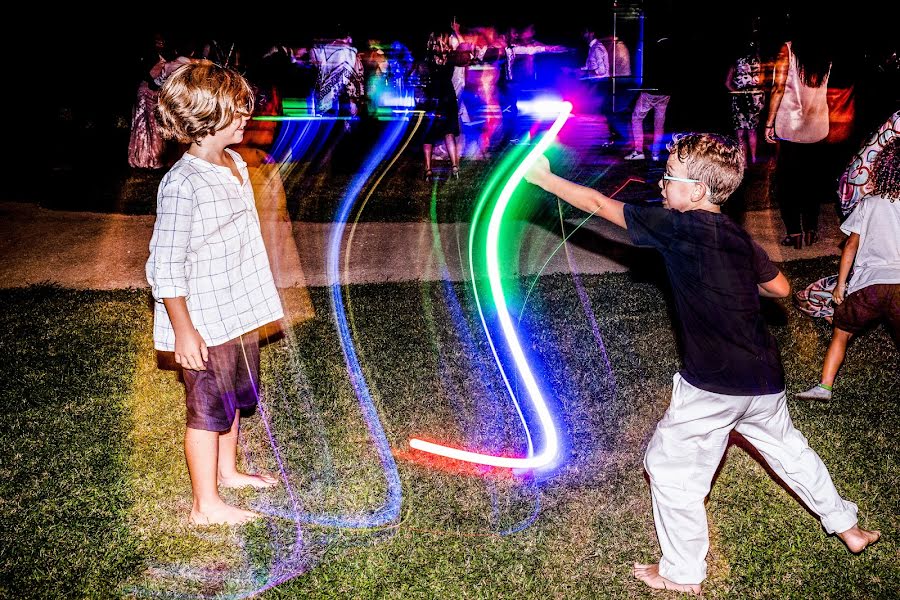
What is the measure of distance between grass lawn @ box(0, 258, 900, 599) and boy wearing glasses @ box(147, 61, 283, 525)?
0.48 metres

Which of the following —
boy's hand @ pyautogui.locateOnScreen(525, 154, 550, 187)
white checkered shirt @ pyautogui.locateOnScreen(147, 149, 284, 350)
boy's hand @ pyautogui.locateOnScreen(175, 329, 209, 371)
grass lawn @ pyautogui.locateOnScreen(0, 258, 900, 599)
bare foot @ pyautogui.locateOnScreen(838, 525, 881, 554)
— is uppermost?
boy's hand @ pyautogui.locateOnScreen(525, 154, 550, 187)

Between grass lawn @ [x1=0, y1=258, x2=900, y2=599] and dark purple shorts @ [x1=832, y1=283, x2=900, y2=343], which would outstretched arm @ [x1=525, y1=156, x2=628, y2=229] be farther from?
dark purple shorts @ [x1=832, y1=283, x2=900, y2=343]

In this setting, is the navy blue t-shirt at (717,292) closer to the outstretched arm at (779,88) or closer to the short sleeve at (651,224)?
the short sleeve at (651,224)

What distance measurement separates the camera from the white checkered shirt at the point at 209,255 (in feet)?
10.1

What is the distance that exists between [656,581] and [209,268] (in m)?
2.57

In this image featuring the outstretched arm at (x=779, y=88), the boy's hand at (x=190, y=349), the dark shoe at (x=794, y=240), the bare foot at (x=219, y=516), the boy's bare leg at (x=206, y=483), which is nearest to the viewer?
the boy's hand at (x=190, y=349)

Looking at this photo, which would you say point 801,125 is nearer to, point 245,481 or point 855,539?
point 855,539

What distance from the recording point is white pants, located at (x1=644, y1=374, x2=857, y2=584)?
3.03 metres

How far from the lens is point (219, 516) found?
375 cm

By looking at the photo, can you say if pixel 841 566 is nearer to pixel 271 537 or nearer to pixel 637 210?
pixel 637 210

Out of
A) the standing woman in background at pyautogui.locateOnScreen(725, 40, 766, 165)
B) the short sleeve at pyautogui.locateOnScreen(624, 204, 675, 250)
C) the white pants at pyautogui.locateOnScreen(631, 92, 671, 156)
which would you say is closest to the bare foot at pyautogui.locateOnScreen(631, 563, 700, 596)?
the short sleeve at pyautogui.locateOnScreen(624, 204, 675, 250)

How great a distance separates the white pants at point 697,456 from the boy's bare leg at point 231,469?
2.25 metres

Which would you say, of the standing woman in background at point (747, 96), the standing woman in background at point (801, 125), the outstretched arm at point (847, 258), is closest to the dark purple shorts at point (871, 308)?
the outstretched arm at point (847, 258)

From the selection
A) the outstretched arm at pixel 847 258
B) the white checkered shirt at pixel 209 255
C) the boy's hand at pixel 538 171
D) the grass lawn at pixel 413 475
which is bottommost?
the grass lawn at pixel 413 475
